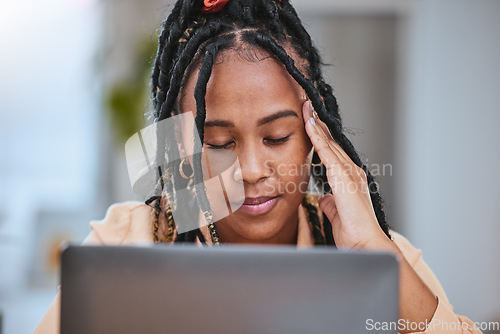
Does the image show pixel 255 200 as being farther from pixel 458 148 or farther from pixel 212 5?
pixel 458 148

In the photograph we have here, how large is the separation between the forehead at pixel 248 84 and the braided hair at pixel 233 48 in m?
0.02

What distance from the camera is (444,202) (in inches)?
93.6

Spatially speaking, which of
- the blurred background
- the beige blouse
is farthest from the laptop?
the blurred background

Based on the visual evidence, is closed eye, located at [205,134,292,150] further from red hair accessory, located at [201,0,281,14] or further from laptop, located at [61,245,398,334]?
laptop, located at [61,245,398,334]

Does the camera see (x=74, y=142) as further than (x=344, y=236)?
Yes

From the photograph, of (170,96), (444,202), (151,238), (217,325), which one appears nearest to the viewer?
(217,325)

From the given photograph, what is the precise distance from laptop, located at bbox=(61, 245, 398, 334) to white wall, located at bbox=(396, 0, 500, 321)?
201cm

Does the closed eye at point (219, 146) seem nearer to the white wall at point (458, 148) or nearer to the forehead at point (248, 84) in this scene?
the forehead at point (248, 84)

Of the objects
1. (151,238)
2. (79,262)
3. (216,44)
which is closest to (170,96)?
(216,44)

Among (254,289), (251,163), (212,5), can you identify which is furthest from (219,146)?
(254,289)

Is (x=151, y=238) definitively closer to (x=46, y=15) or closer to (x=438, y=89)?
(x=438, y=89)

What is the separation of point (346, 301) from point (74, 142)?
262 cm

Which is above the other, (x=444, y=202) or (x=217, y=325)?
(x=217, y=325)

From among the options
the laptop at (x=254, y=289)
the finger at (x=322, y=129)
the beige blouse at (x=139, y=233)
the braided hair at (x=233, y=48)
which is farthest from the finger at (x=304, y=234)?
the laptop at (x=254, y=289)
